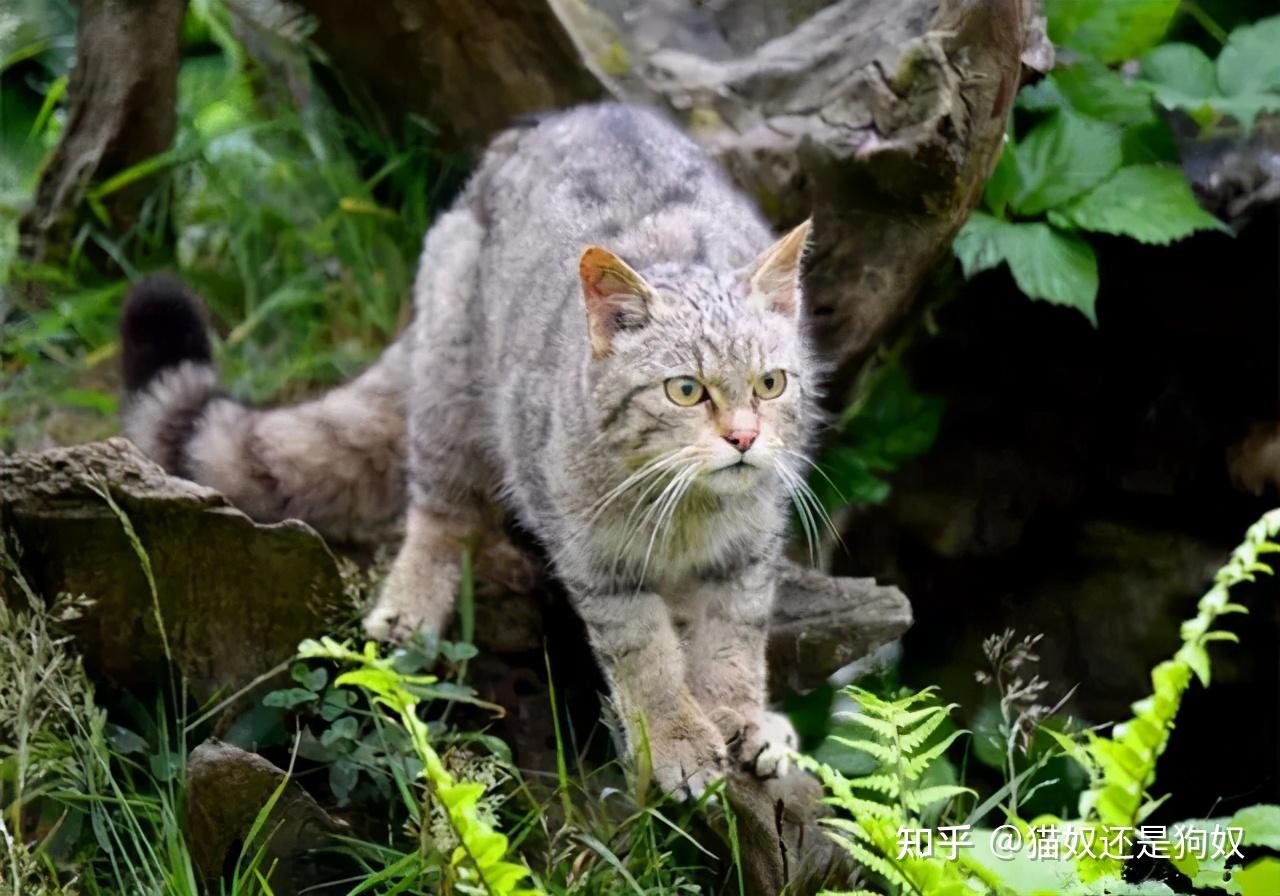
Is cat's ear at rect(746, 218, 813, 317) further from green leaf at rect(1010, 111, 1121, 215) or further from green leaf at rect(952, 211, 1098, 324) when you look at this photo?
green leaf at rect(1010, 111, 1121, 215)

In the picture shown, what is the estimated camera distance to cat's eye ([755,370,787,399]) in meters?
2.49

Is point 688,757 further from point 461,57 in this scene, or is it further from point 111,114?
point 111,114

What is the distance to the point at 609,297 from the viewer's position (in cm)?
249

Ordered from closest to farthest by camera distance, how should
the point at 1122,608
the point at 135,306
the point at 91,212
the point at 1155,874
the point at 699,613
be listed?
1. the point at 1155,874
2. the point at 699,613
3. the point at 135,306
4. the point at 1122,608
5. the point at 91,212

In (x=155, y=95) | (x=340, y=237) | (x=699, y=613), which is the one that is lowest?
(x=699, y=613)

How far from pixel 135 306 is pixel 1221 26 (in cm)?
345

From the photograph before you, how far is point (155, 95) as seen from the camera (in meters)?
4.06

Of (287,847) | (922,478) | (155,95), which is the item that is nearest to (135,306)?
(155,95)

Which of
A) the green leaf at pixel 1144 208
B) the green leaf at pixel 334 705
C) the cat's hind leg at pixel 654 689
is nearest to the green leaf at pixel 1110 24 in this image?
the green leaf at pixel 1144 208

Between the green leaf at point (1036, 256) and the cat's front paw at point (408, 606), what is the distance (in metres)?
1.62

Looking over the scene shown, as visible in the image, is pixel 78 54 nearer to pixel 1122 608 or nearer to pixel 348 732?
pixel 348 732

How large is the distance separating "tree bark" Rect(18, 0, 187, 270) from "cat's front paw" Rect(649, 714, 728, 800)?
2788mm

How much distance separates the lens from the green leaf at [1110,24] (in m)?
3.55

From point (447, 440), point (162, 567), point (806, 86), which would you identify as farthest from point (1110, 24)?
point (162, 567)
